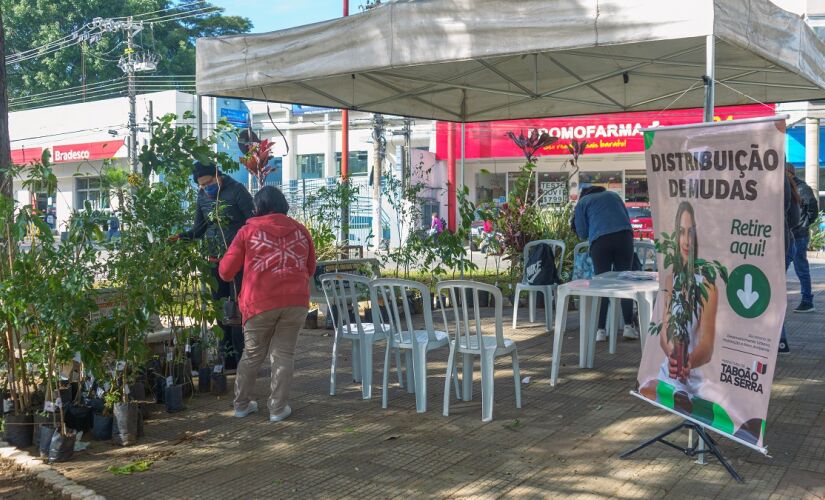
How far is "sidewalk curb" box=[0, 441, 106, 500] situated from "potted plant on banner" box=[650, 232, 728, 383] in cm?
302

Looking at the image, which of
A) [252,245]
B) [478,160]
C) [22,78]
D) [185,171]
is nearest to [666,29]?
[252,245]

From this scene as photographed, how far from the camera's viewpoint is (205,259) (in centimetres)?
601

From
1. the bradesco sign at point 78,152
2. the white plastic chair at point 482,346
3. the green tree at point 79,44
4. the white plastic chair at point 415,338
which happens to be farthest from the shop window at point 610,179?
the green tree at point 79,44

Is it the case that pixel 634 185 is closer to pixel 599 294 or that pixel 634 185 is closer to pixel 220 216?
pixel 599 294

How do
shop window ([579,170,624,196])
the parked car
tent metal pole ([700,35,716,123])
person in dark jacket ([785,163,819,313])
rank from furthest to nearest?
1. shop window ([579,170,624,196])
2. the parked car
3. person in dark jacket ([785,163,819,313])
4. tent metal pole ([700,35,716,123])

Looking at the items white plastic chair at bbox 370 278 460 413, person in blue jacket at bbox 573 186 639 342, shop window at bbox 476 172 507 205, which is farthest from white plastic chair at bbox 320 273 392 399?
shop window at bbox 476 172 507 205

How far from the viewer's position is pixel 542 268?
Result: 862 cm

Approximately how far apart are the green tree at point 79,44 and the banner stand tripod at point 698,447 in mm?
40771

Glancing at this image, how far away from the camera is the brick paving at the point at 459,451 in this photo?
4211 mm

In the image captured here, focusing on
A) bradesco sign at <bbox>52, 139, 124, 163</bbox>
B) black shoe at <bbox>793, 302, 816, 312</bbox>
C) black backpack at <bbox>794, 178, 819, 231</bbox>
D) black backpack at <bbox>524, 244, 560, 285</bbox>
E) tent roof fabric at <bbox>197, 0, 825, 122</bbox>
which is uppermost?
bradesco sign at <bbox>52, 139, 124, 163</bbox>

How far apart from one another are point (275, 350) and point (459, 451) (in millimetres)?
1487

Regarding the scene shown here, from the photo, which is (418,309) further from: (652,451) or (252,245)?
(652,451)

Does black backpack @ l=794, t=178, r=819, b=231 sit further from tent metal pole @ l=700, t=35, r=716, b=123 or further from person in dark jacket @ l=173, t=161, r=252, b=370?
person in dark jacket @ l=173, t=161, r=252, b=370

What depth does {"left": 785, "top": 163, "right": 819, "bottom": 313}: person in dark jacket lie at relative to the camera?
8289mm
